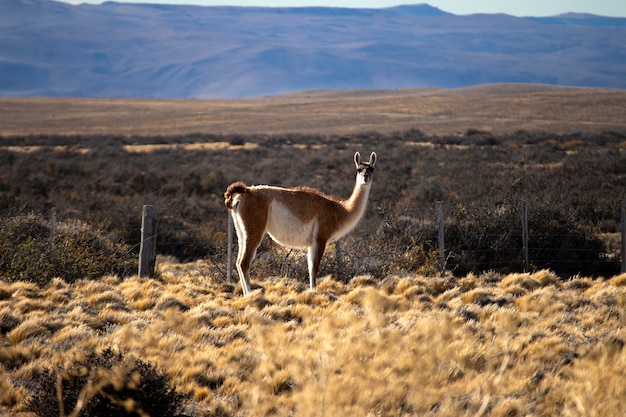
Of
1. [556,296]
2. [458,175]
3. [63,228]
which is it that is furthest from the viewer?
[458,175]

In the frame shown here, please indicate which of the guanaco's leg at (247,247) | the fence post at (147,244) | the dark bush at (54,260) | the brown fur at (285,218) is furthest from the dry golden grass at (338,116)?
the guanaco's leg at (247,247)

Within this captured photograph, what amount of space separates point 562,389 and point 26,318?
17.2ft

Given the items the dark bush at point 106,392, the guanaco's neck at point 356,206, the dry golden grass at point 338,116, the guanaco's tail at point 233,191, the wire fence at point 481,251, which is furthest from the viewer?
the dry golden grass at point 338,116

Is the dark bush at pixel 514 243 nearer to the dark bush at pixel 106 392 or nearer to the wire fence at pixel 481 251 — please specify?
the wire fence at pixel 481 251

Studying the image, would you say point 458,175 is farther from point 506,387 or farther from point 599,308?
point 506,387

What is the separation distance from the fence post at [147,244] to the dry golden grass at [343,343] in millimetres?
572

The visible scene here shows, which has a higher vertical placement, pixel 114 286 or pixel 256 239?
pixel 256 239

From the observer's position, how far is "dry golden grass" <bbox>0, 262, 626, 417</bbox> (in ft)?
15.7

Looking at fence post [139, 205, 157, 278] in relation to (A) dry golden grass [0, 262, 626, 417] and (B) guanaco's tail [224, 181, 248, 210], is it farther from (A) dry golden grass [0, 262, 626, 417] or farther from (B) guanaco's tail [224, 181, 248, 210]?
(B) guanaco's tail [224, 181, 248, 210]

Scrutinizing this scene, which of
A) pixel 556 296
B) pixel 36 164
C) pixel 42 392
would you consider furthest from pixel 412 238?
pixel 36 164

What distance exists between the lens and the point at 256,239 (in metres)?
9.50

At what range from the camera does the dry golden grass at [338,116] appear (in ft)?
223

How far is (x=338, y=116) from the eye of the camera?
278ft

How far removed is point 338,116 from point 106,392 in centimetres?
8096
